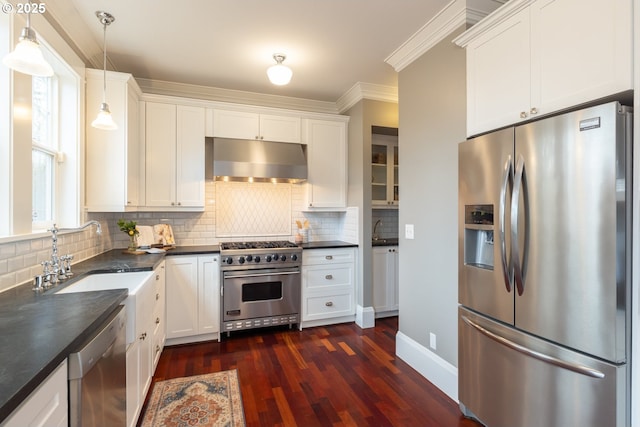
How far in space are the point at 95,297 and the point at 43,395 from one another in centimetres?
72

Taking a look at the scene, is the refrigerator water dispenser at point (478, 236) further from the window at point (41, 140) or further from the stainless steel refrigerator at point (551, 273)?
the window at point (41, 140)

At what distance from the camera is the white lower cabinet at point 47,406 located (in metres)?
0.75

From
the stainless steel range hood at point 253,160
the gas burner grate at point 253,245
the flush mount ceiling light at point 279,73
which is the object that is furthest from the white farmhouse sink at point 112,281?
the flush mount ceiling light at point 279,73

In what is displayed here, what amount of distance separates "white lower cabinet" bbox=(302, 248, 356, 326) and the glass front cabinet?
95 centimetres

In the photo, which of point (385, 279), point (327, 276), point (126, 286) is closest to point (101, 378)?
point (126, 286)

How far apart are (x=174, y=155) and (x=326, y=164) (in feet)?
5.68

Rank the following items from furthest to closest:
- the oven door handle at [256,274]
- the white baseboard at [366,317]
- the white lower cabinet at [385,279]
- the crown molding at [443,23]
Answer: the white lower cabinet at [385,279]
the white baseboard at [366,317]
the oven door handle at [256,274]
the crown molding at [443,23]

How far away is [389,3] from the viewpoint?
85.2 inches

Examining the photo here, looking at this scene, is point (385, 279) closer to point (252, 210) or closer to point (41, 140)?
point (252, 210)

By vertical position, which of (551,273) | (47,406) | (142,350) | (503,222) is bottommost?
(142,350)

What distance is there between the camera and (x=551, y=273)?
1430mm

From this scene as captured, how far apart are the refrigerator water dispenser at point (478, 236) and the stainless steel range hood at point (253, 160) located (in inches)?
81.1

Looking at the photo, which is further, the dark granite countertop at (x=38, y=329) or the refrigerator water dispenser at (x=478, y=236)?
the refrigerator water dispenser at (x=478, y=236)

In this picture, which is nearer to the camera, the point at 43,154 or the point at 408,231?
the point at 43,154
